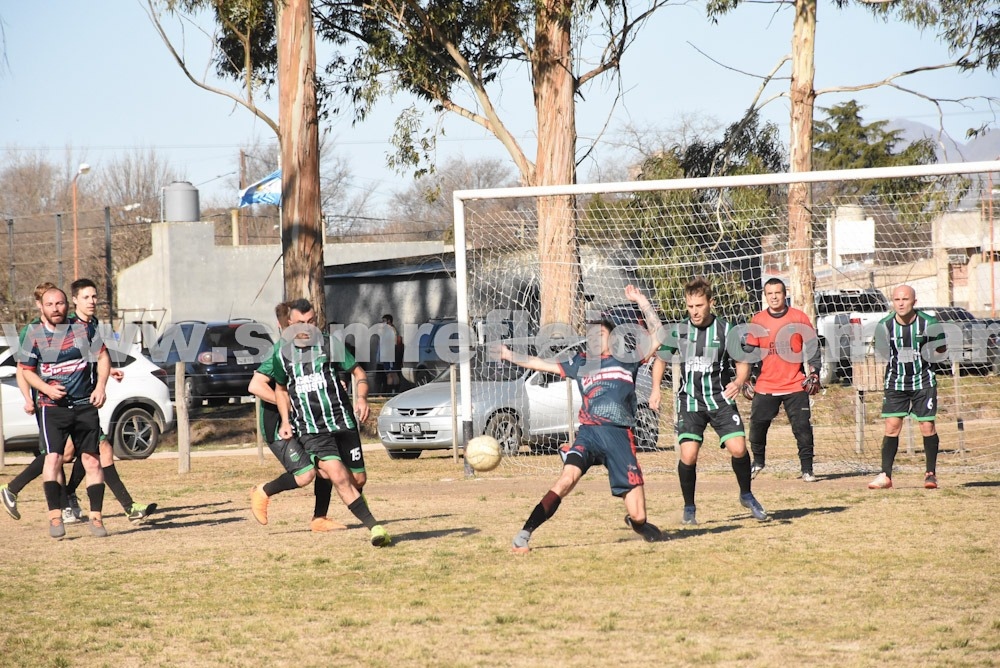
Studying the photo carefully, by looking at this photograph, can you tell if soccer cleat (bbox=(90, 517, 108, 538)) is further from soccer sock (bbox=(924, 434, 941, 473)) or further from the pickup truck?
the pickup truck

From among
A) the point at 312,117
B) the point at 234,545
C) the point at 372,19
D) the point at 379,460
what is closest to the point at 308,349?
the point at 234,545

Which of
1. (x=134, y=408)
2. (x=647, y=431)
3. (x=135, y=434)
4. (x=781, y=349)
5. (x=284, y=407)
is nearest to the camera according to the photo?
(x=284, y=407)

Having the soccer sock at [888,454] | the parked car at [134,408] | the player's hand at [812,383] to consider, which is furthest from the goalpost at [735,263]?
the parked car at [134,408]

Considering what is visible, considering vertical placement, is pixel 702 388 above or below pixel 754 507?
above

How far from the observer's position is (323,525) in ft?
31.7

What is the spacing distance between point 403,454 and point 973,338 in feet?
28.2

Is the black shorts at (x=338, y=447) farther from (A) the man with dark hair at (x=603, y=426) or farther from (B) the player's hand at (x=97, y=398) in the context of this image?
(B) the player's hand at (x=97, y=398)

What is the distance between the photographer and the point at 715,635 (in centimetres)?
588

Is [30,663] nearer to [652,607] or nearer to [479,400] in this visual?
[652,607]

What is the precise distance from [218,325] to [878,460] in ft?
54.4

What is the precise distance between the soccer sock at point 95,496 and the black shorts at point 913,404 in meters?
7.00

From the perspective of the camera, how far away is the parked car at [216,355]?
968 inches

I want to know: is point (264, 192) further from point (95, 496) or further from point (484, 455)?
point (95, 496)

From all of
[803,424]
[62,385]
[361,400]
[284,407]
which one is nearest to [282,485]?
[284,407]
